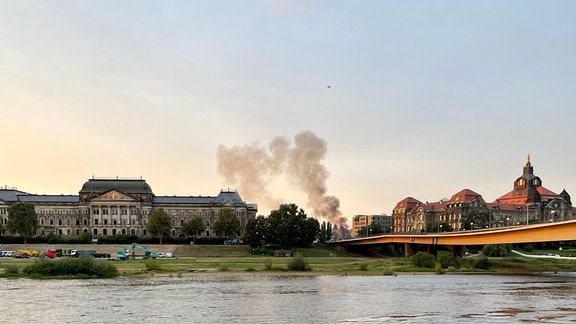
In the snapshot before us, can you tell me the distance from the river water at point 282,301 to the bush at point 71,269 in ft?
18.5

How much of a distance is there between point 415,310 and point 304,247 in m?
130

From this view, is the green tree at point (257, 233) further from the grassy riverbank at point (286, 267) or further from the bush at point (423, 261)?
the bush at point (423, 261)

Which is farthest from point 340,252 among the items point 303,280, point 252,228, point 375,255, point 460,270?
point 303,280

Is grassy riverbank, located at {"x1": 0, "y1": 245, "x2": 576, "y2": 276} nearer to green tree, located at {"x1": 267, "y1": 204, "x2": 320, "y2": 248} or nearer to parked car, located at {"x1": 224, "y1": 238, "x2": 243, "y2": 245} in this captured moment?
green tree, located at {"x1": 267, "y1": 204, "x2": 320, "y2": 248}

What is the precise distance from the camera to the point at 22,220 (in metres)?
190

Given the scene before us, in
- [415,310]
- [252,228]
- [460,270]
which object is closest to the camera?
[415,310]

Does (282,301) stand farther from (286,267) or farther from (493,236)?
(493,236)

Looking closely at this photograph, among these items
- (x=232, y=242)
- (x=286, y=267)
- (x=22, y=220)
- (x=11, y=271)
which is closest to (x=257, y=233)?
(x=232, y=242)

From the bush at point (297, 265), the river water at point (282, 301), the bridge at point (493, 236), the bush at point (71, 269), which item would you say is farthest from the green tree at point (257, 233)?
the river water at point (282, 301)

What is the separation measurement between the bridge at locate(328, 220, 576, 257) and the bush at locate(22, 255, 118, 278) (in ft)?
193

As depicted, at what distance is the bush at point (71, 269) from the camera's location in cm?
9269

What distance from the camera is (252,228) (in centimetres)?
18000

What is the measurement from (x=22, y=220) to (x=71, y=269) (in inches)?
4172

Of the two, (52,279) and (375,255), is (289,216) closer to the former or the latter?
(375,255)
